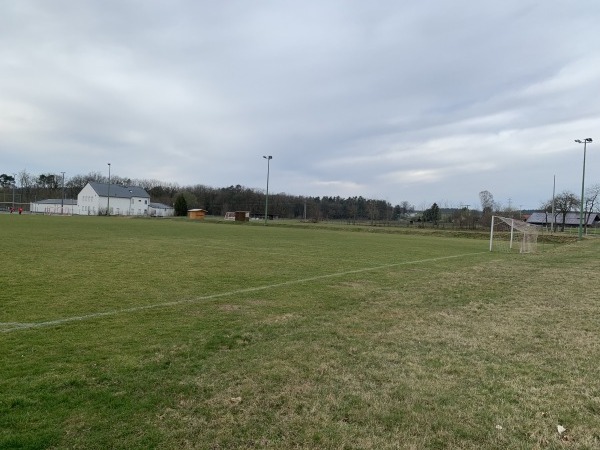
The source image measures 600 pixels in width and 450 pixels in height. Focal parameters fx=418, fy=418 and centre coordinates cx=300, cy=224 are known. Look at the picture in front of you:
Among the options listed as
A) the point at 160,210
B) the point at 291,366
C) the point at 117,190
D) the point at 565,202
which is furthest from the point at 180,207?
the point at 291,366

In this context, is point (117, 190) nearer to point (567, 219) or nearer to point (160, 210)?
point (160, 210)

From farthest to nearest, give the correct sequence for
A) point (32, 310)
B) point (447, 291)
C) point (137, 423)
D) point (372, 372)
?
point (447, 291) → point (32, 310) → point (372, 372) → point (137, 423)

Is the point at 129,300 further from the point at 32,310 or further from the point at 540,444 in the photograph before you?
the point at 540,444

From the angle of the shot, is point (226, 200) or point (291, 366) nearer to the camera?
point (291, 366)

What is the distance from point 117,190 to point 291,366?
117557mm

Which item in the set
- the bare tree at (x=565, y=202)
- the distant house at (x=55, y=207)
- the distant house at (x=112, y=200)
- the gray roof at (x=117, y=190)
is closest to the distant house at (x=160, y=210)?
the distant house at (x=112, y=200)

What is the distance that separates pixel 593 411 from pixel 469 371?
1.34 metres

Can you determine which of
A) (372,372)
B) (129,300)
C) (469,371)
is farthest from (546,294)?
(129,300)

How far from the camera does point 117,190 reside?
11169 cm

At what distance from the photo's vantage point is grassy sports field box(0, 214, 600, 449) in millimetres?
3658

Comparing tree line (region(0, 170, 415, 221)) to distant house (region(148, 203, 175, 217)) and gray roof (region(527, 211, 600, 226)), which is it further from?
gray roof (region(527, 211, 600, 226))

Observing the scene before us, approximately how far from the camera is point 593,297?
10.8 meters

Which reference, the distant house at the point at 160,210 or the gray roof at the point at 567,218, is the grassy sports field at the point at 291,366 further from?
the distant house at the point at 160,210

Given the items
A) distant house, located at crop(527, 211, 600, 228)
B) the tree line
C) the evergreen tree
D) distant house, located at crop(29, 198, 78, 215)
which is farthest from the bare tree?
distant house, located at crop(29, 198, 78, 215)
